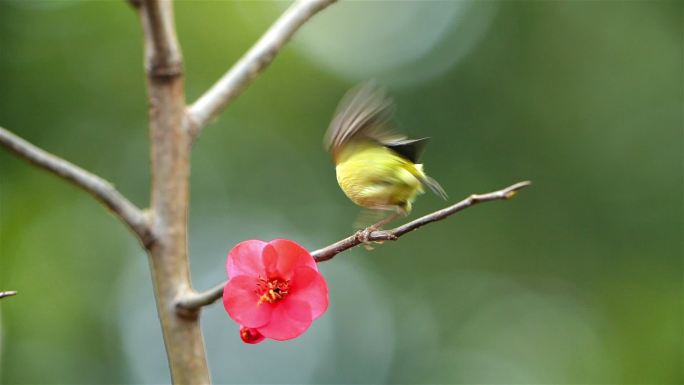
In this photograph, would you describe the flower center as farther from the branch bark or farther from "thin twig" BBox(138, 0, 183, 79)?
"thin twig" BBox(138, 0, 183, 79)

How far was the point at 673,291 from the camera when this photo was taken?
19.9 feet

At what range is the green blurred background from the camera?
5980 mm

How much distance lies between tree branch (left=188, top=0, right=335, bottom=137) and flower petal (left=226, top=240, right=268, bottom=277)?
5.8 inches

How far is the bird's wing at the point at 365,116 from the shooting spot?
36.7 inches

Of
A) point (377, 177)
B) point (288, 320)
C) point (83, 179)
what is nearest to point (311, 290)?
point (288, 320)

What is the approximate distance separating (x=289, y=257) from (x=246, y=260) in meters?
0.06

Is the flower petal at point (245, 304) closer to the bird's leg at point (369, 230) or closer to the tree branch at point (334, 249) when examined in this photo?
the tree branch at point (334, 249)

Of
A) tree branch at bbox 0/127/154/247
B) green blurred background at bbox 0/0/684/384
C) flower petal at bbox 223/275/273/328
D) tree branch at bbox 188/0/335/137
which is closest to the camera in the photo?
tree branch at bbox 0/127/154/247

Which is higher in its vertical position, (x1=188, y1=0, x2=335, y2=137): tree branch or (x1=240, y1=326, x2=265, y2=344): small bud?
(x1=188, y1=0, x2=335, y2=137): tree branch

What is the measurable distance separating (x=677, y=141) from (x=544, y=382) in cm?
218

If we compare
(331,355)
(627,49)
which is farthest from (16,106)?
(627,49)

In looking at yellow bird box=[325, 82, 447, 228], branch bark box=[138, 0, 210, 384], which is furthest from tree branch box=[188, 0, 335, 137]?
yellow bird box=[325, 82, 447, 228]

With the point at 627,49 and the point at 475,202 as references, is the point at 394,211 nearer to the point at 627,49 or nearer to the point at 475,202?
the point at 475,202

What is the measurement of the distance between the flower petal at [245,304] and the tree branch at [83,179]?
0.34 feet
